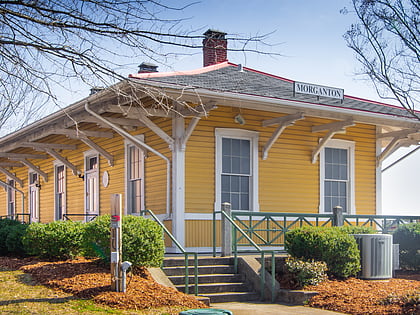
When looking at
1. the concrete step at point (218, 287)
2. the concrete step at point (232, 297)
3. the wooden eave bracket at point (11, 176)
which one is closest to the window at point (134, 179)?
the concrete step at point (218, 287)

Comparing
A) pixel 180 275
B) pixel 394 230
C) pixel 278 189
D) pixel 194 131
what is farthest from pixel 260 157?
pixel 180 275

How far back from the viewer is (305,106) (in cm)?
1505

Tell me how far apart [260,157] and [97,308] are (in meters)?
7.75

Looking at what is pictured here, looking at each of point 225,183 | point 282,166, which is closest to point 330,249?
point 225,183

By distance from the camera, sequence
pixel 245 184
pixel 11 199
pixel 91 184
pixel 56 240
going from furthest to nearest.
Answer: pixel 11 199
pixel 91 184
pixel 245 184
pixel 56 240

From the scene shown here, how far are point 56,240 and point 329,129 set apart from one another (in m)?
7.58

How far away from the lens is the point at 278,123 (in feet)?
51.8

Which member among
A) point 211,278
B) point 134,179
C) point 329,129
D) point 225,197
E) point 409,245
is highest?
point 329,129

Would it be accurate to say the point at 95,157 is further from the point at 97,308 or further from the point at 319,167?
the point at 97,308

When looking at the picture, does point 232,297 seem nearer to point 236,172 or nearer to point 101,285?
point 101,285

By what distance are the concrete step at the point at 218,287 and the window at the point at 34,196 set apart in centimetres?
1338

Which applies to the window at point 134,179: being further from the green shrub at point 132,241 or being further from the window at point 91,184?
the green shrub at point 132,241

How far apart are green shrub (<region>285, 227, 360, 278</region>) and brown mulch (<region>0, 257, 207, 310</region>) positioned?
3.06 m

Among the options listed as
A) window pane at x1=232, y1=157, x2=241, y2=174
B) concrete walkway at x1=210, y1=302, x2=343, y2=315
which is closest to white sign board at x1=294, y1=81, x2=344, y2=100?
window pane at x1=232, y1=157, x2=241, y2=174
